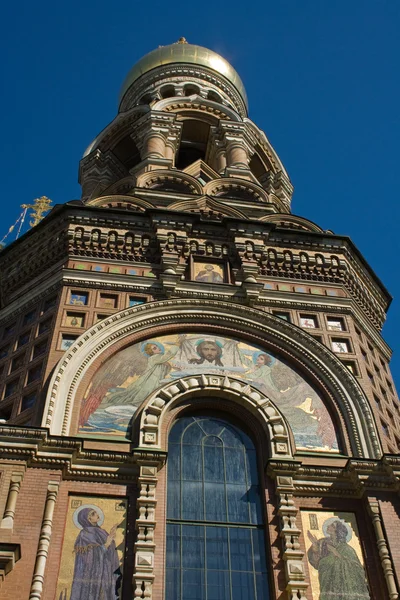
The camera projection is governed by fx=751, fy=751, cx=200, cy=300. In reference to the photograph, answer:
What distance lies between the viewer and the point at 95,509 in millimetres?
10953

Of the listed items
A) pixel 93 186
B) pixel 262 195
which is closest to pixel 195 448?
pixel 262 195

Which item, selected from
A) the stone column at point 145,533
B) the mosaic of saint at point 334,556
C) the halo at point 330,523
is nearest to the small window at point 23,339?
the stone column at point 145,533

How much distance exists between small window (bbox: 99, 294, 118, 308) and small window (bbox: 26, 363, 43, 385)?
1.88m

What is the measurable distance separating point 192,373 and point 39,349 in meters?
2.90

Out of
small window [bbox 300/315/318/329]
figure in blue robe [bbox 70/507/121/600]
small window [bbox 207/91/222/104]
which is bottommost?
figure in blue robe [bbox 70/507/121/600]

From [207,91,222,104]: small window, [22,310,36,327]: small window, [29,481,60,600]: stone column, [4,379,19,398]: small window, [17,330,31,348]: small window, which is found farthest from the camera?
[207,91,222,104]: small window

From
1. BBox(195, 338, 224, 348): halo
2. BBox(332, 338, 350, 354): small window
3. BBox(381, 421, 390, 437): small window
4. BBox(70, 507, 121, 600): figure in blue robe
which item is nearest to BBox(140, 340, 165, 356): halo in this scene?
BBox(195, 338, 224, 348): halo

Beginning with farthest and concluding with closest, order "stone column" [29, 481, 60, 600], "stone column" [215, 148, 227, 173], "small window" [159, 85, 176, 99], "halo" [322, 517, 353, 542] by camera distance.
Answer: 1. "small window" [159, 85, 176, 99]
2. "stone column" [215, 148, 227, 173]
3. "halo" [322, 517, 353, 542]
4. "stone column" [29, 481, 60, 600]

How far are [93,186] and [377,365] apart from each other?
1266cm

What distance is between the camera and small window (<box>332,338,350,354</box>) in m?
14.5

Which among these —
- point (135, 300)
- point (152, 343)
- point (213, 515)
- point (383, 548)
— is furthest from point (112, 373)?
point (383, 548)

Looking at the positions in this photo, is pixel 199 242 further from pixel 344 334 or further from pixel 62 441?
pixel 62 441

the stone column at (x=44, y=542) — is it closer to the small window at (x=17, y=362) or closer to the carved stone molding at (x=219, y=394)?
the carved stone molding at (x=219, y=394)

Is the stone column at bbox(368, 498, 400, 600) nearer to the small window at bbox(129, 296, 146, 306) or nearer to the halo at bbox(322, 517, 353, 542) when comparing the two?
the halo at bbox(322, 517, 353, 542)
